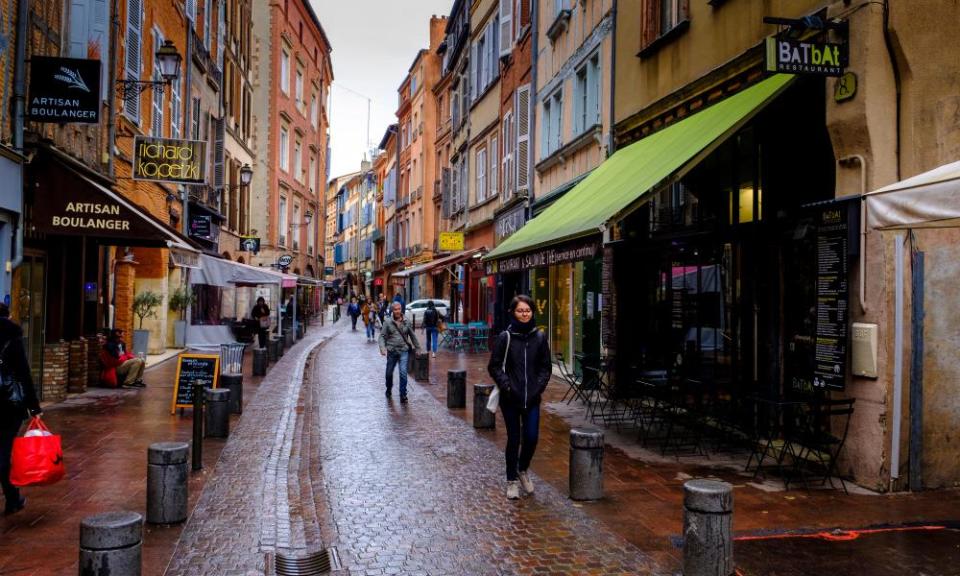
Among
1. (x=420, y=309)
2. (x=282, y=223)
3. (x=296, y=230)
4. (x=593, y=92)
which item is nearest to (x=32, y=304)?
(x=593, y=92)

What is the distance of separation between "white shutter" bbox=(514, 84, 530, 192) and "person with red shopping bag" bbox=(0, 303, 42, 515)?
1449 centimetres

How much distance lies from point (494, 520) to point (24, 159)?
27.5ft

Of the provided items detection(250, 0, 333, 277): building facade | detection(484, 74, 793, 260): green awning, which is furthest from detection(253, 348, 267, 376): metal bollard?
detection(250, 0, 333, 277): building facade

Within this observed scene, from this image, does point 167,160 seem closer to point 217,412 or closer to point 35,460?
point 217,412

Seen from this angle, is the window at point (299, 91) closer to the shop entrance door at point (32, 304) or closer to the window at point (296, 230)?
the window at point (296, 230)

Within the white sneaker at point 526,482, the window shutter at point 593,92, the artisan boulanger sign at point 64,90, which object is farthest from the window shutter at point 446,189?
the white sneaker at point 526,482

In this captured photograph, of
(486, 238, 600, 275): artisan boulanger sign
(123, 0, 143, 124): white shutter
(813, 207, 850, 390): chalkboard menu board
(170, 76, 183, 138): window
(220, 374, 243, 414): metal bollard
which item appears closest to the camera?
(813, 207, 850, 390): chalkboard menu board

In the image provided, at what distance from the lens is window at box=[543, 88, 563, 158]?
1719cm

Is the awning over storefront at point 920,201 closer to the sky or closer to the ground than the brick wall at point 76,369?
closer to the sky

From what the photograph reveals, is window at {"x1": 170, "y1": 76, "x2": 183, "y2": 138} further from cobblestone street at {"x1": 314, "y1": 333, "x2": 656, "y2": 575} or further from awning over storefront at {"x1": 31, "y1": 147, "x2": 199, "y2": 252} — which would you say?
cobblestone street at {"x1": 314, "y1": 333, "x2": 656, "y2": 575}

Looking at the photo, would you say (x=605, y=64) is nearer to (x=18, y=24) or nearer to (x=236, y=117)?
(x=18, y=24)

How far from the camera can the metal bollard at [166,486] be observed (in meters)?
5.76

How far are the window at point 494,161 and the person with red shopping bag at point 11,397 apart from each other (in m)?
18.1

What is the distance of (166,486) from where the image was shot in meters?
5.75
